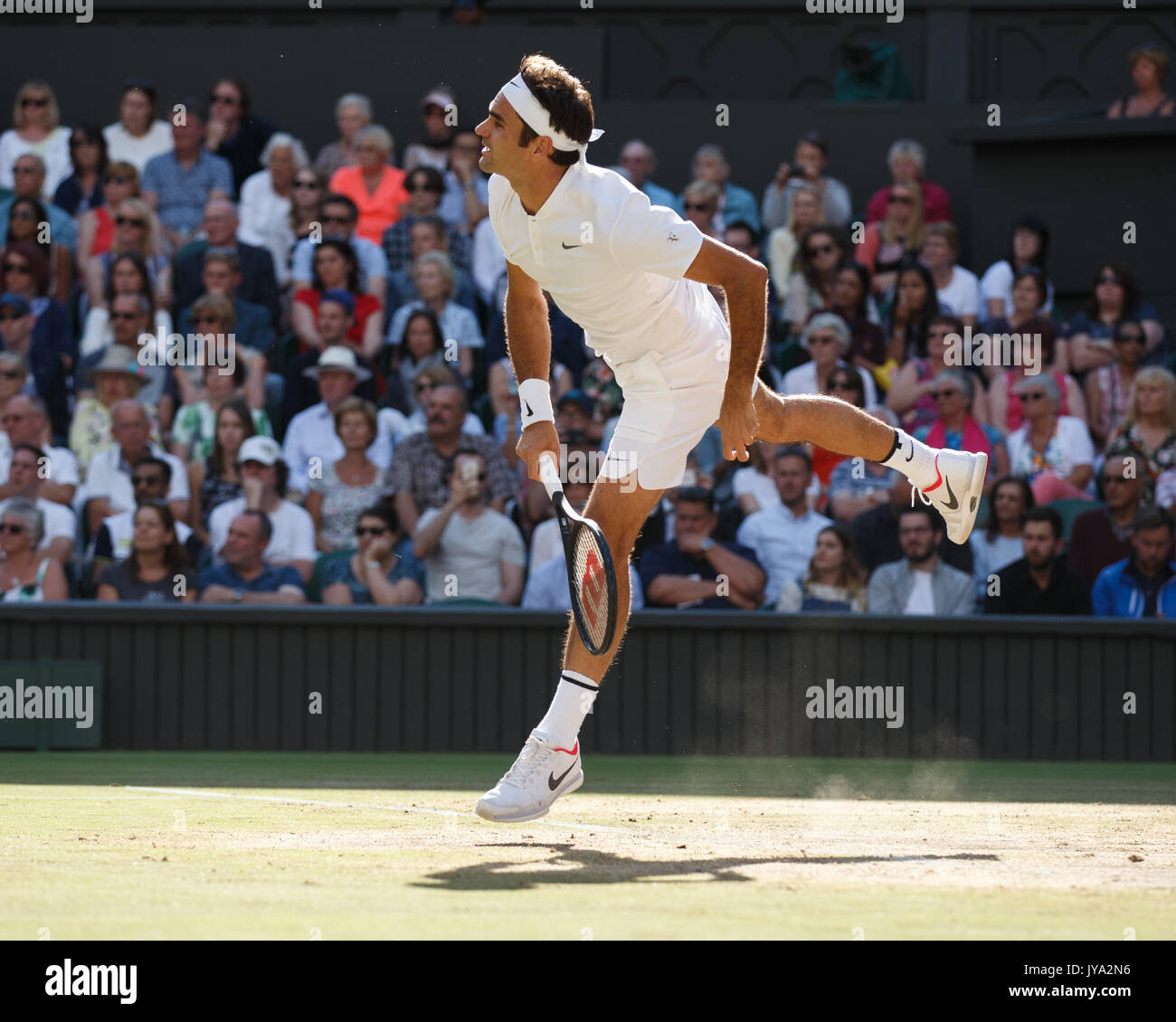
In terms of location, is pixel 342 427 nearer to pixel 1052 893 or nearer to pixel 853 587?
pixel 853 587

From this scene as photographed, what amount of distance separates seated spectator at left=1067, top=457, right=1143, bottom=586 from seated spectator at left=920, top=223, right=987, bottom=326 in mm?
1804

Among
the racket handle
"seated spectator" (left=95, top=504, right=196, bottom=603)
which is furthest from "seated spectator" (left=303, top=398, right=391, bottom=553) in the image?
the racket handle

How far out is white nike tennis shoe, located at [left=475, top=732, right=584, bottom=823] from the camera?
207 inches

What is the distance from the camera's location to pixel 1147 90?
1252cm

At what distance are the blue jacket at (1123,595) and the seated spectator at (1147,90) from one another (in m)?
3.90

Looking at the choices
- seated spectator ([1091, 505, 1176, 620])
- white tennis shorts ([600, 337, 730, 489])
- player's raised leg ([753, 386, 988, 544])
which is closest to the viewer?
white tennis shorts ([600, 337, 730, 489])

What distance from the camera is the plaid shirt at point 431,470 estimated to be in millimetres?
10445

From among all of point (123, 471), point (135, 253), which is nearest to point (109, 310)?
point (135, 253)

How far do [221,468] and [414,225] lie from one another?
7.18 ft

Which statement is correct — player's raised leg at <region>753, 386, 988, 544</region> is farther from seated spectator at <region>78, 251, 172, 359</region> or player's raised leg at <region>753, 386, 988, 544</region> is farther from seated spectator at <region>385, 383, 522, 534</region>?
seated spectator at <region>78, 251, 172, 359</region>

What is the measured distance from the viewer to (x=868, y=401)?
1093 cm

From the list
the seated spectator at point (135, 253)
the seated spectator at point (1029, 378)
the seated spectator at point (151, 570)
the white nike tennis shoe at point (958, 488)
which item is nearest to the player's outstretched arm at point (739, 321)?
the white nike tennis shoe at point (958, 488)

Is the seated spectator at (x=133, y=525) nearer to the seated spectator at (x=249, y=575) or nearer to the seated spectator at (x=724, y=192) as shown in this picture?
the seated spectator at (x=249, y=575)
